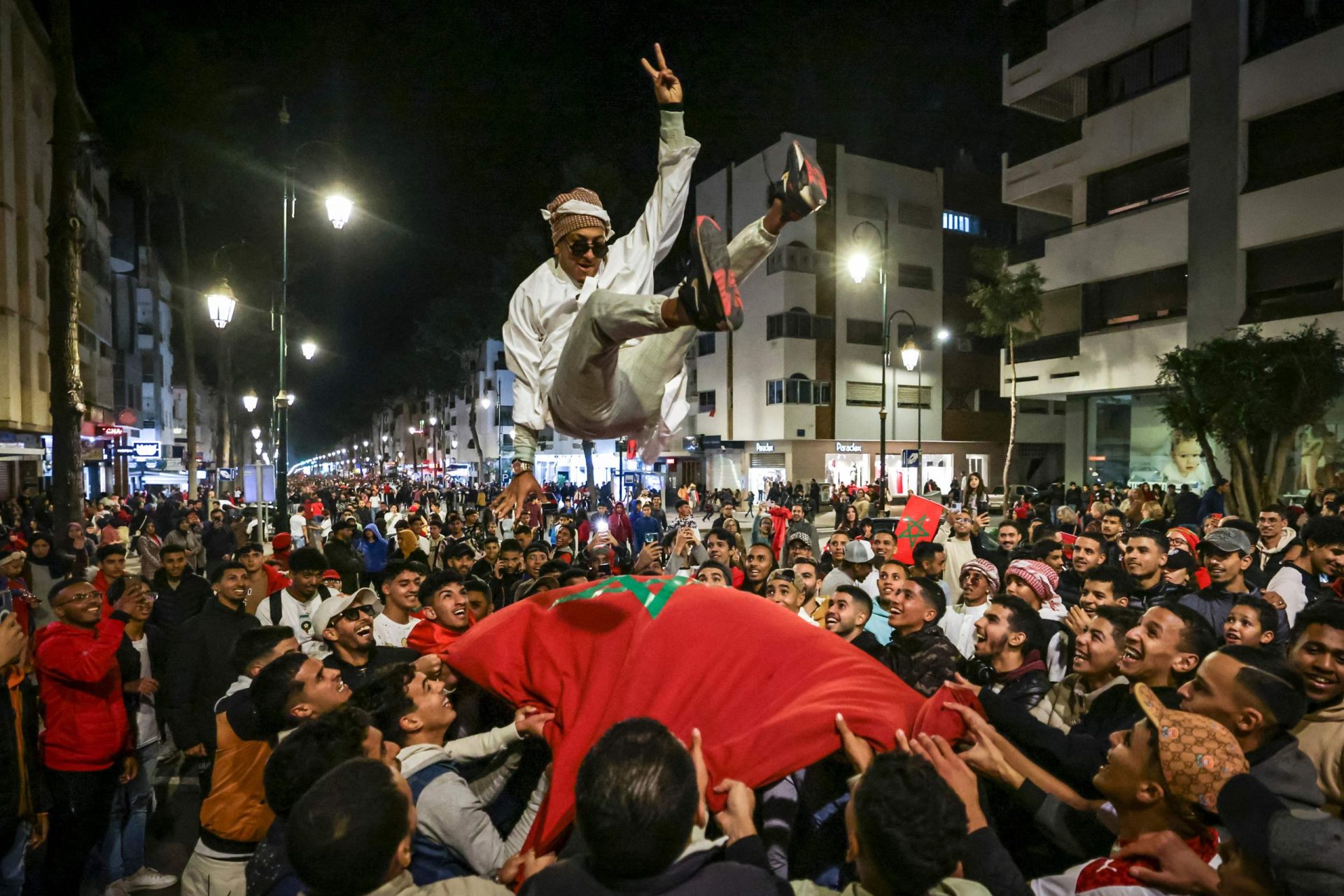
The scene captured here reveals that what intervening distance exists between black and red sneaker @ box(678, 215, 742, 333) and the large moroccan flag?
1.11 m

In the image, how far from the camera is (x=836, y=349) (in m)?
38.7

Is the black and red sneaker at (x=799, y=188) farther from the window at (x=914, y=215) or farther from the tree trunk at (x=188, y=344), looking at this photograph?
the window at (x=914, y=215)

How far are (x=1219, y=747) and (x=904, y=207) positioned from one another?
136 feet

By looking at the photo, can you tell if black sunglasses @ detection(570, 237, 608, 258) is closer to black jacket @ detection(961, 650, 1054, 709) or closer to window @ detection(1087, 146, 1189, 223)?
black jacket @ detection(961, 650, 1054, 709)

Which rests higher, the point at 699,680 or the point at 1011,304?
the point at 1011,304

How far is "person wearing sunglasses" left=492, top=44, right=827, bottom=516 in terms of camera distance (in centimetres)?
336

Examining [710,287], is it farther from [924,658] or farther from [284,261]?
[284,261]

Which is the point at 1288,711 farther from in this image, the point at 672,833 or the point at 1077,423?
the point at 1077,423

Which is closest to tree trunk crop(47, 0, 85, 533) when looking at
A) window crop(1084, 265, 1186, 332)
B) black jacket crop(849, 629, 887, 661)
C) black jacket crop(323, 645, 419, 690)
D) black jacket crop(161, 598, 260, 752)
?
black jacket crop(161, 598, 260, 752)

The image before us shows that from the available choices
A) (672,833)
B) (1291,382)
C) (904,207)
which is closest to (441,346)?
(904,207)

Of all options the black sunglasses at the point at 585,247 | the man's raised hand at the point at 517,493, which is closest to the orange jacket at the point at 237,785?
the man's raised hand at the point at 517,493

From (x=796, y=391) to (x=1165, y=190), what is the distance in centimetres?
1686

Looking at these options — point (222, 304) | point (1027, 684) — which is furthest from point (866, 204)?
point (1027, 684)

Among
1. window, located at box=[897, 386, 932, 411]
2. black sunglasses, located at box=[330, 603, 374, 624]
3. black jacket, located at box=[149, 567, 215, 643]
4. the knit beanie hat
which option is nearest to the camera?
black sunglasses, located at box=[330, 603, 374, 624]
